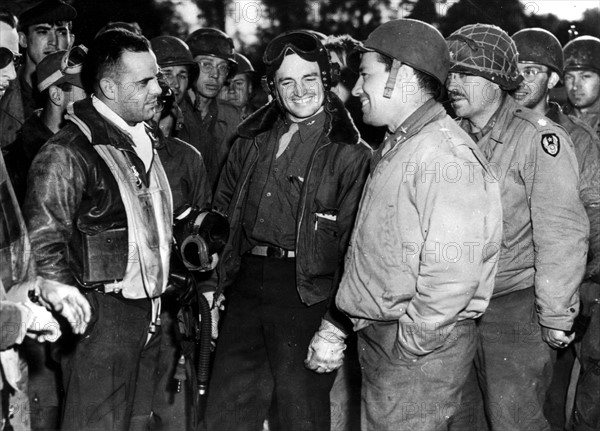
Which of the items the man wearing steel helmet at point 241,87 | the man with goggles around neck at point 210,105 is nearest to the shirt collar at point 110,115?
the man with goggles around neck at point 210,105

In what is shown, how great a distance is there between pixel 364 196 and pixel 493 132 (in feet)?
3.75

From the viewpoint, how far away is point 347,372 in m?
5.73

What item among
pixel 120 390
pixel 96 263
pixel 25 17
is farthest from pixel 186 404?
pixel 25 17

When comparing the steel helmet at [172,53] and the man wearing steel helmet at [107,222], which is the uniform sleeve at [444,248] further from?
the steel helmet at [172,53]

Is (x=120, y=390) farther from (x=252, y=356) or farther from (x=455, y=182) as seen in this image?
(x=455, y=182)

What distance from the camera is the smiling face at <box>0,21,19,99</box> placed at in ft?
13.6

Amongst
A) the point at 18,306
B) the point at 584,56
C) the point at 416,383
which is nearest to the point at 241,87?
the point at 584,56

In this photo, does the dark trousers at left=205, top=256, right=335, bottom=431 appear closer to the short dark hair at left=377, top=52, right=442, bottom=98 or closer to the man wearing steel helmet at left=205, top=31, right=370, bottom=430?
the man wearing steel helmet at left=205, top=31, right=370, bottom=430

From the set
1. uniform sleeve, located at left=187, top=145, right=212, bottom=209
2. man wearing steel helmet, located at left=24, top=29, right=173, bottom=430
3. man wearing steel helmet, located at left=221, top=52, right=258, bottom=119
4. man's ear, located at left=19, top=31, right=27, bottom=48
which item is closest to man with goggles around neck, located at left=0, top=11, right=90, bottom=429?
man wearing steel helmet, located at left=24, top=29, right=173, bottom=430

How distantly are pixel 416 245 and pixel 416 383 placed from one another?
576 mm

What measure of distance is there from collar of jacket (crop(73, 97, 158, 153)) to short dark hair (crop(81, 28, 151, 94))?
0.45 feet

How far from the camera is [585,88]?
717 centimetres

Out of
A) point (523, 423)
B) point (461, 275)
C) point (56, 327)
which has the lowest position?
point (523, 423)

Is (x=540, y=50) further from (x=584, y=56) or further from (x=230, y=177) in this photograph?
(x=230, y=177)
